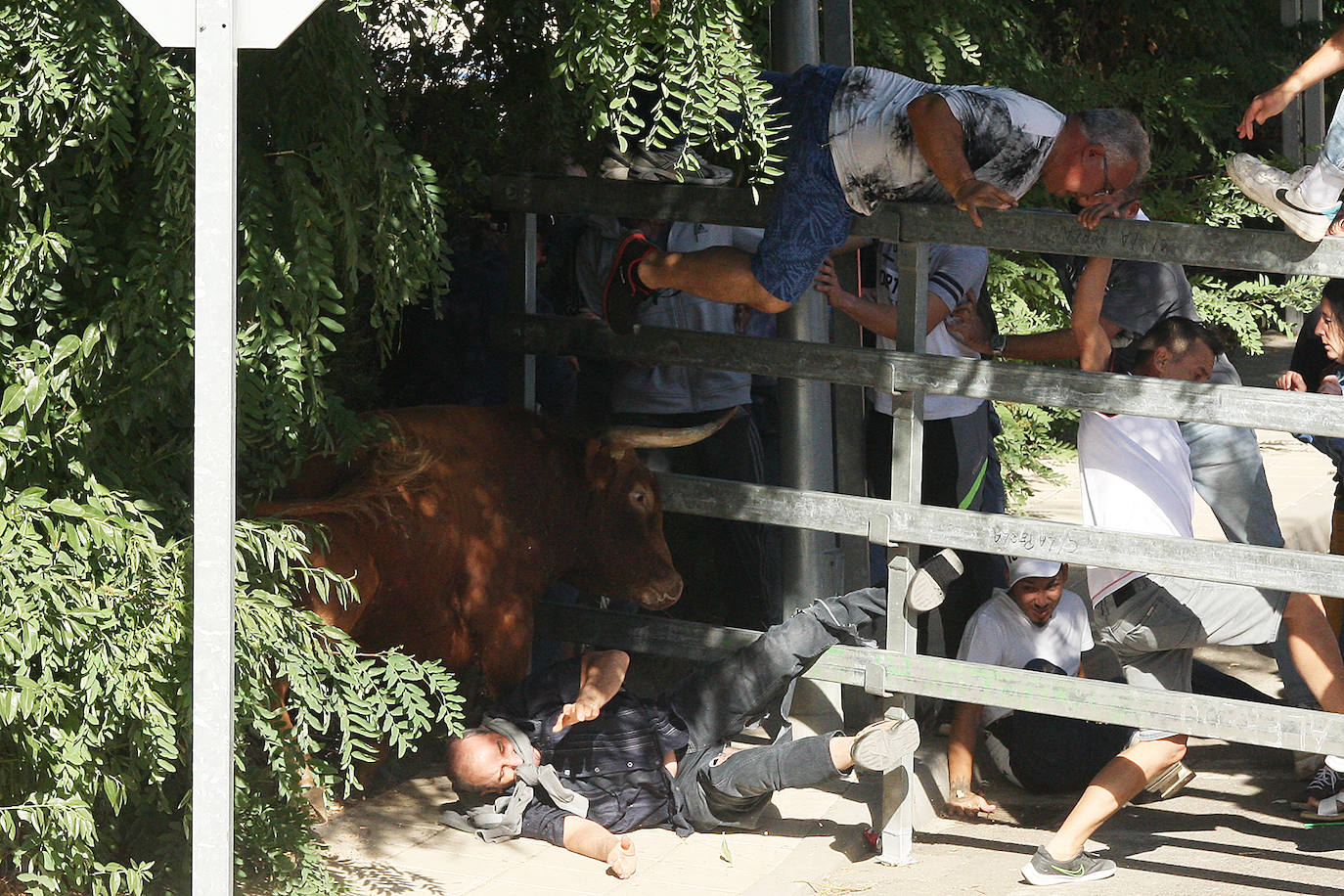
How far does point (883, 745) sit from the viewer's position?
15.0 feet

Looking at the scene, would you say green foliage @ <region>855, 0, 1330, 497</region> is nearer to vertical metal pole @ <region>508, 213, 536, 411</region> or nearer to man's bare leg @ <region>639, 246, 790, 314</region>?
man's bare leg @ <region>639, 246, 790, 314</region>

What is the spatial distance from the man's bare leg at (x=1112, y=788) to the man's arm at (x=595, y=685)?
139 centimetres

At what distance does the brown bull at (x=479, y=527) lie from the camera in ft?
15.8

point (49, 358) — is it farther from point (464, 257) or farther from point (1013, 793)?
point (1013, 793)

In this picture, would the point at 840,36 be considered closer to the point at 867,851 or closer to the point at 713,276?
the point at 713,276

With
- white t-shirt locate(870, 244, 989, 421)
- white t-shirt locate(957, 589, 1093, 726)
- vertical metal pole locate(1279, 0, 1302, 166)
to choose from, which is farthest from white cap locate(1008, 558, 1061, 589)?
vertical metal pole locate(1279, 0, 1302, 166)

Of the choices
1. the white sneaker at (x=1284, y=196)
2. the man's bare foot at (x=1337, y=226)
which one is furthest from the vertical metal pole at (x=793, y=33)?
the man's bare foot at (x=1337, y=226)

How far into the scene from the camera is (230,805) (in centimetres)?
277

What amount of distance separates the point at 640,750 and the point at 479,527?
34.1 inches

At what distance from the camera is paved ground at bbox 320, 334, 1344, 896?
179 inches

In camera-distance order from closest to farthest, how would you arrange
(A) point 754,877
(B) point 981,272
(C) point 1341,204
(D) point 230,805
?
1. (D) point 230,805
2. (C) point 1341,204
3. (A) point 754,877
4. (B) point 981,272

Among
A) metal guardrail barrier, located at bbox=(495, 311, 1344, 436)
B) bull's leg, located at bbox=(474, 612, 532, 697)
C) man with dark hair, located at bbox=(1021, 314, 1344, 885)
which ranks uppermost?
metal guardrail barrier, located at bbox=(495, 311, 1344, 436)

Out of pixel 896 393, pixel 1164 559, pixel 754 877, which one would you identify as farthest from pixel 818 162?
pixel 754 877

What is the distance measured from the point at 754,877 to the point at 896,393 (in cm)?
144
